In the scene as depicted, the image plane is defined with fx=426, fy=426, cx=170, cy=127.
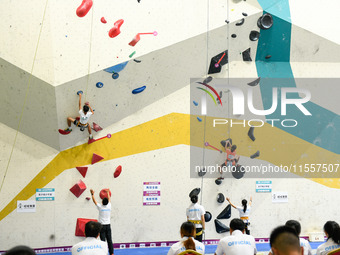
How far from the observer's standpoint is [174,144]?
7.05m

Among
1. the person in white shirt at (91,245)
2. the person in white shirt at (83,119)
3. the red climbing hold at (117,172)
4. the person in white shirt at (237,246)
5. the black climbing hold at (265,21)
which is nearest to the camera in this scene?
the person in white shirt at (91,245)

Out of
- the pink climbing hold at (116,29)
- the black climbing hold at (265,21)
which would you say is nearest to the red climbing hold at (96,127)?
the pink climbing hold at (116,29)

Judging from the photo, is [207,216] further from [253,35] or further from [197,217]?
[253,35]

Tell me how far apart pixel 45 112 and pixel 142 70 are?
1.67m

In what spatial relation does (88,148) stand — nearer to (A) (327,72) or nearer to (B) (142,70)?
(B) (142,70)

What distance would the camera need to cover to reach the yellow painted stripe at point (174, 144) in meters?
6.69

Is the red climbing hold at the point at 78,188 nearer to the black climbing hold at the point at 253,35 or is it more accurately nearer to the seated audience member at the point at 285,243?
the black climbing hold at the point at 253,35

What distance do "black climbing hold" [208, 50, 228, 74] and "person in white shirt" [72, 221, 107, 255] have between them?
411cm

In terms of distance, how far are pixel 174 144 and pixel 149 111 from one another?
2.25 ft

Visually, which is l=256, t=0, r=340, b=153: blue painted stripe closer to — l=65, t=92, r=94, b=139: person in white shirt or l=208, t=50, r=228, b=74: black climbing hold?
l=208, t=50, r=228, b=74: black climbing hold

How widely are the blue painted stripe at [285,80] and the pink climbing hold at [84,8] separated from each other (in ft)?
9.30

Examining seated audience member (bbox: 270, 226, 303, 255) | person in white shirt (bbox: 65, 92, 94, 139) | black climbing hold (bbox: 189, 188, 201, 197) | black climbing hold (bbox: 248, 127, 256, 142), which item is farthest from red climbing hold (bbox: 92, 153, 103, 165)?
seated audience member (bbox: 270, 226, 303, 255)

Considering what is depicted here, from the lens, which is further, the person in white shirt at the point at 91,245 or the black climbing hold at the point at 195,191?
the black climbing hold at the point at 195,191

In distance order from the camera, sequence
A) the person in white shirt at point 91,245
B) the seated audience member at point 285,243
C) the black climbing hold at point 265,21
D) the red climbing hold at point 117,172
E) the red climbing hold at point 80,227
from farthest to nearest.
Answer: the black climbing hold at point 265,21 < the red climbing hold at point 117,172 < the red climbing hold at point 80,227 < the person in white shirt at point 91,245 < the seated audience member at point 285,243
